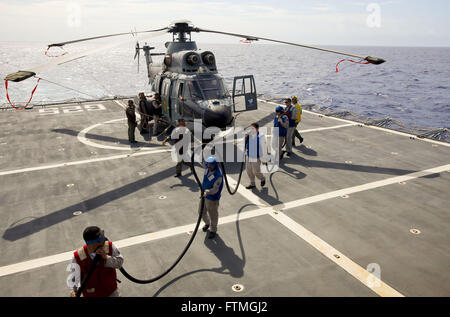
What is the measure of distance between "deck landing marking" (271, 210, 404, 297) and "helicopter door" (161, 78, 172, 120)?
8.89 metres

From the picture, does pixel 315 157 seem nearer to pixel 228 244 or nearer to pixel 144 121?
pixel 228 244

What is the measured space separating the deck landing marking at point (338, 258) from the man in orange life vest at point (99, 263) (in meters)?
4.65

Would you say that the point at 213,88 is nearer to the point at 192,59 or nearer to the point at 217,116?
the point at 192,59

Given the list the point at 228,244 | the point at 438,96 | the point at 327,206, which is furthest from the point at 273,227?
the point at 438,96

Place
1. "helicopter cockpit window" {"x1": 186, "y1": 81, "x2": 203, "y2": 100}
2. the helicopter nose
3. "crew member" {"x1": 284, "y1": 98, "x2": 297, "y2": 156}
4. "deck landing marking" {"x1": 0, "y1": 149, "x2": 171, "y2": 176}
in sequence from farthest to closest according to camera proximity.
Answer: "helicopter cockpit window" {"x1": 186, "y1": 81, "x2": 203, "y2": 100} → "crew member" {"x1": 284, "y1": 98, "x2": 297, "y2": 156} → the helicopter nose → "deck landing marking" {"x1": 0, "y1": 149, "x2": 171, "y2": 176}

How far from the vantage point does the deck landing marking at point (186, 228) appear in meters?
6.42

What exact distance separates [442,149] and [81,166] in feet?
51.8

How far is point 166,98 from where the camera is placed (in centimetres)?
1512

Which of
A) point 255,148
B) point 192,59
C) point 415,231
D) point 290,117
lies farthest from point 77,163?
point 415,231

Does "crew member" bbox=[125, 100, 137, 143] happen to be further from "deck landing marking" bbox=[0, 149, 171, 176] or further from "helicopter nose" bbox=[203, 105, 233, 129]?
"helicopter nose" bbox=[203, 105, 233, 129]

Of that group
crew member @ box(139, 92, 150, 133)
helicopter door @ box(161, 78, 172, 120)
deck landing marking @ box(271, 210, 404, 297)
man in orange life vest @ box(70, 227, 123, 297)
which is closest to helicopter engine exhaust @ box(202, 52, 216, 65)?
helicopter door @ box(161, 78, 172, 120)

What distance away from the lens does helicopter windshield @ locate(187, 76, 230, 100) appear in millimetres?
13320

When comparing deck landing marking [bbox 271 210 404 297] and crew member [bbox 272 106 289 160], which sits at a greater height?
crew member [bbox 272 106 289 160]

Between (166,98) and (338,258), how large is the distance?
11353 mm
